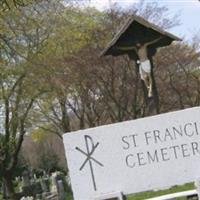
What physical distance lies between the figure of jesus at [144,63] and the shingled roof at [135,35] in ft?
0.30

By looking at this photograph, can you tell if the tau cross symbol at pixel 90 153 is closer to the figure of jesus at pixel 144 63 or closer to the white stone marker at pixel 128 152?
the white stone marker at pixel 128 152

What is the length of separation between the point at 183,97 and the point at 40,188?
11.1 m

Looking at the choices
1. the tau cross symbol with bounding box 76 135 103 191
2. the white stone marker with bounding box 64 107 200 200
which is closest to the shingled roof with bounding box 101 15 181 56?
the white stone marker with bounding box 64 107 200 200

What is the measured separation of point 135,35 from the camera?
44.5 ft

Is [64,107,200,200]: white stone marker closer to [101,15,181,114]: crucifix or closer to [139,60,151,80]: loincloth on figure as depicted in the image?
[101,15,181,114]: crucifix

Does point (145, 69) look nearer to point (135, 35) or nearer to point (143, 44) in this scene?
point (143, 44)

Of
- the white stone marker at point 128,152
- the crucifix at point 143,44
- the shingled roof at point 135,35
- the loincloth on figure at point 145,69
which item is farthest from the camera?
the loincloth on figure at point 145,69

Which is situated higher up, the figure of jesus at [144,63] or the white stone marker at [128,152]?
the figure of jesus at [144,63]

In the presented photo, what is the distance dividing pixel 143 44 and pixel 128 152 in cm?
643

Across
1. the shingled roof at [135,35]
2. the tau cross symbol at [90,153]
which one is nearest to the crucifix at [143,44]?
the shingled roof at [135,35]

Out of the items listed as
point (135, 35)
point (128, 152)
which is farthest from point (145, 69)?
point (128, 152)

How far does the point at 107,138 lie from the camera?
7539 millimetres

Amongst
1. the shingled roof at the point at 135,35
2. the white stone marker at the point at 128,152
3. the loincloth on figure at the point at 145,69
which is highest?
the shingled roof at the point at 135,35

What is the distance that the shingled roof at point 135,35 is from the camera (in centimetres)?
1315
